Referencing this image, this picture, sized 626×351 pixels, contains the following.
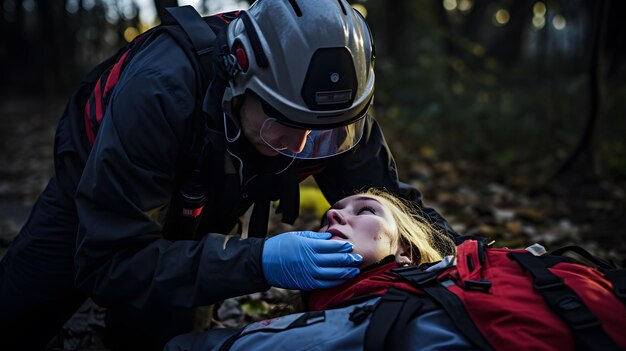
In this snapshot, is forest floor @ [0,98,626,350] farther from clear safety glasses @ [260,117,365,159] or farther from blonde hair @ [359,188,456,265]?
clear safety glasses @ [260,117,365,159]

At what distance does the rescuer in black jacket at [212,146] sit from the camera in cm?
232

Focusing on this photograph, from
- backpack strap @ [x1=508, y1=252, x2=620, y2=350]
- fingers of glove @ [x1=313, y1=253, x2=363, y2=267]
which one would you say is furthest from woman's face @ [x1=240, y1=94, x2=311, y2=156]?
backpack strap @ [x1=508, y1=252, x2=620, y2=350]

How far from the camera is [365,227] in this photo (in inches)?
108

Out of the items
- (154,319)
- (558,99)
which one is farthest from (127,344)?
(558,99)

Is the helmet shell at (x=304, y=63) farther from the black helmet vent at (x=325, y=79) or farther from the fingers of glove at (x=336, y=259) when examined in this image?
the fingers of glove at (x=336, y=259)

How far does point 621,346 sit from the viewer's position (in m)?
1.98

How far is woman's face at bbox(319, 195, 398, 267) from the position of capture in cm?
268

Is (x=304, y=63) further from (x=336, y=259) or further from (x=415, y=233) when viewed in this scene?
(x=415, y=233)

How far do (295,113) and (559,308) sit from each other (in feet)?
3.96

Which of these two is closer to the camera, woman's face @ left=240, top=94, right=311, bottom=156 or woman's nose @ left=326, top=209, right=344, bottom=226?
woman's face @ left=240, top=94, right=311, bottom=156

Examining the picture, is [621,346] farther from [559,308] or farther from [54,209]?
[54,209]

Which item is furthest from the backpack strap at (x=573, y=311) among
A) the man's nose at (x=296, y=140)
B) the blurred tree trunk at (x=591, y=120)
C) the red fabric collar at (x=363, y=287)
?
the blurred tree trunk at (x=591, y=120)

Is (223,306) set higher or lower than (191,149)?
lower

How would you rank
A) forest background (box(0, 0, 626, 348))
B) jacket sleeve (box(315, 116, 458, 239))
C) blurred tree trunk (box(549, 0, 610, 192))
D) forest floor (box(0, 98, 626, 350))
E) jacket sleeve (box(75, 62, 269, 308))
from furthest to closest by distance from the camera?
blurred tree trunk (box(549, 0, 610, 192)) → forest background (box(0, 0, 626, 348)) → forest floor (box(0, 98, 626, 350)) → jacket sleeve (box(315, 116, 458, 239)) → jacket sleeve (box(75, 62, 269, 308))
